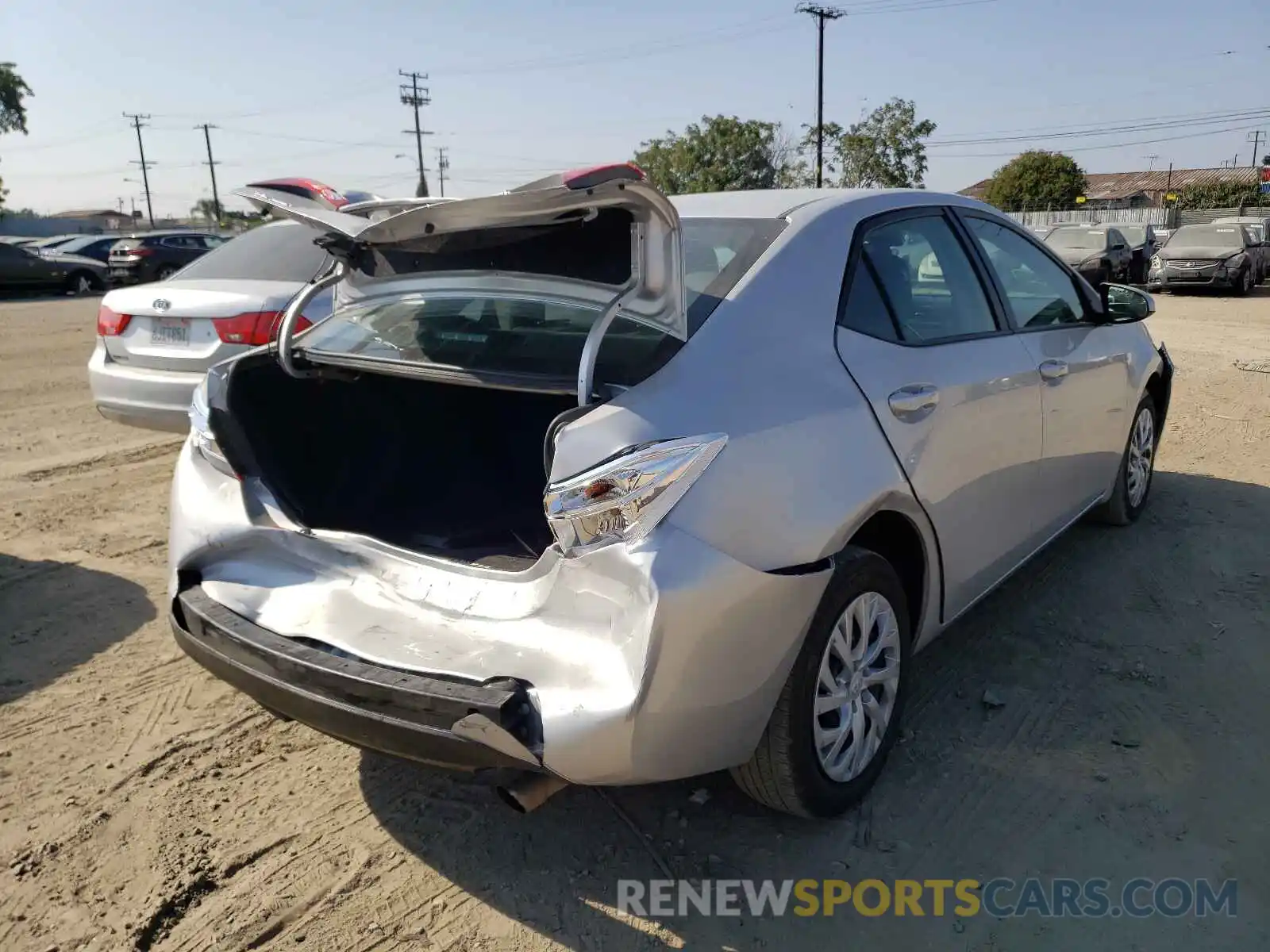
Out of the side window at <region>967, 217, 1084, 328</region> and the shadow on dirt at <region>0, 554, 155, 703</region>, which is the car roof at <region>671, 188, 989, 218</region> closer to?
the side window at <region>967, 217, 1084, 328</region>

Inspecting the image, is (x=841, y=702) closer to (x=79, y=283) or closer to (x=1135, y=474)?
(x=1135, y=474)

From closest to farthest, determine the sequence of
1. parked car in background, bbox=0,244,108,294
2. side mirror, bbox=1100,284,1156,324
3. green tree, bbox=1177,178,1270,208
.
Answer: side mirror, bbox=1100,284,1156,324 → parked car in background, bbox=0,244,108,294 → green tree, bbox=1177,178,1270,208

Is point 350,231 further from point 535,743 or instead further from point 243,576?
point 535,743

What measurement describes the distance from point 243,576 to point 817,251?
1.87m

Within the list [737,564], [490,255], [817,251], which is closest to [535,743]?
[737,564]

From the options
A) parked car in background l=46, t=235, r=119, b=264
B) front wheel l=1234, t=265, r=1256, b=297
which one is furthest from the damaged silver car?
parked car in background l=46, t=235, r=119, b=264

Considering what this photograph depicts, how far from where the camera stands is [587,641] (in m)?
2.21

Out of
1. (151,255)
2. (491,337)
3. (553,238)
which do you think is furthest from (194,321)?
(151,255)

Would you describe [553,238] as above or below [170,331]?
above

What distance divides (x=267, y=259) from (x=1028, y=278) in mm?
4537

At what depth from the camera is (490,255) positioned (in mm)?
2824

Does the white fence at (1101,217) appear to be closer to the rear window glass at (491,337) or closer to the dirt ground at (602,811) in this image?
the dirt ground at (602,811)

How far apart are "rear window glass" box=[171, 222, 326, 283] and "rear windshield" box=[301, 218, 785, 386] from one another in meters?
3.06

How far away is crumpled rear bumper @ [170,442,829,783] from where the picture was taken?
2.15 meters
